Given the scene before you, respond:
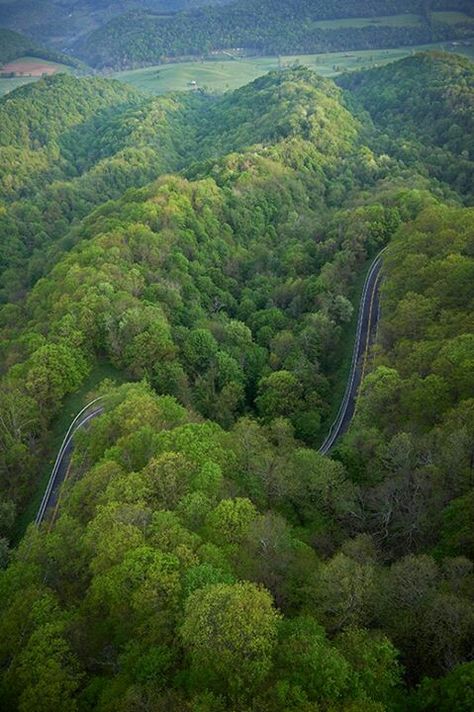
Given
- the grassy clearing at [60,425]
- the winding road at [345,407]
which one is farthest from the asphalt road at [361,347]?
the grassy clearing at [60,425]

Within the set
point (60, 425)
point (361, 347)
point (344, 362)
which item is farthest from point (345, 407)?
point (60, 425)

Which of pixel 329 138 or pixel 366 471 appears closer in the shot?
pixel 366 471

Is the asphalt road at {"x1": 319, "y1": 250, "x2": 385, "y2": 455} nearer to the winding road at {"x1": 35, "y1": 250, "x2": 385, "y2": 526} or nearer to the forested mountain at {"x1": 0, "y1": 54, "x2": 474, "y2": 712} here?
the winding road at {"x1": 35, "y1": 250, "x2": 385, "y2": 526}

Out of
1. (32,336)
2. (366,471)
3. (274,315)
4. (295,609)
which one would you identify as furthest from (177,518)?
(274,315)

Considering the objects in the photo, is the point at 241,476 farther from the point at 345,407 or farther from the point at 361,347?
the point at 361,347

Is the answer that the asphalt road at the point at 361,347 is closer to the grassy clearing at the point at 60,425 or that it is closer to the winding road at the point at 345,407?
the winding road at the point at 345,407

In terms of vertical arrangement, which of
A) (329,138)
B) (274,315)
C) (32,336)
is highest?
(329,138)

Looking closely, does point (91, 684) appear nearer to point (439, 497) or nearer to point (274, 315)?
point (439, 497)

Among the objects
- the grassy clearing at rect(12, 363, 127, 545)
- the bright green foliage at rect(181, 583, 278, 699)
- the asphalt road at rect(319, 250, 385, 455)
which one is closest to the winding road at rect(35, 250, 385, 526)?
the asphalt road at rect(319, 250, 385, 455)
